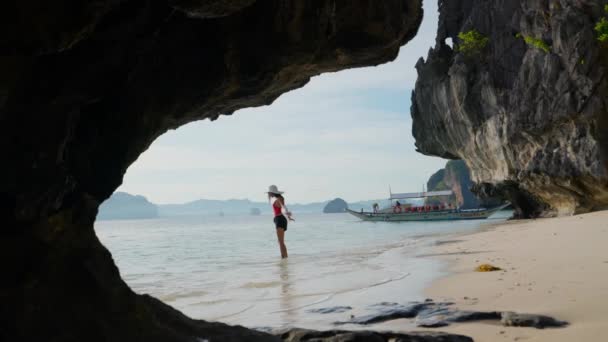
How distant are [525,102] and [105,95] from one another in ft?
96.5

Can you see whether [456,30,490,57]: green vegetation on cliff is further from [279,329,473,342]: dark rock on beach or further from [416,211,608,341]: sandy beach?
[279,329,473,342]: dark rock on beach

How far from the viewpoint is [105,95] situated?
3.67 m

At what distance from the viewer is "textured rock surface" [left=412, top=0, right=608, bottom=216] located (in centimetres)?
2512

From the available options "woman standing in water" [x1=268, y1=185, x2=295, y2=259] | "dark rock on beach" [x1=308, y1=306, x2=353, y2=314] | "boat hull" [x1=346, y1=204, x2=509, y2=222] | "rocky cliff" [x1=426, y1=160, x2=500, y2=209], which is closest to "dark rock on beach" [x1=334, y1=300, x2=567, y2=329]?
"dark rock on beach" [x1=308, y1=306, x2=353, y2=314]

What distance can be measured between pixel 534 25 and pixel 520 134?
5.96 m

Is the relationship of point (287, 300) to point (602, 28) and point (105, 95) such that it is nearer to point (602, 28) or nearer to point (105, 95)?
point (105, 95)

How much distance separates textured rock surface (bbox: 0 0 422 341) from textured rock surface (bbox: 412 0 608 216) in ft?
77.1

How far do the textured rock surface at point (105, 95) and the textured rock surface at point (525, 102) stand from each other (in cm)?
2349

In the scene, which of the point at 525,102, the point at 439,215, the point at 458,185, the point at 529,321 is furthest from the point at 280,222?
the point at 458,185

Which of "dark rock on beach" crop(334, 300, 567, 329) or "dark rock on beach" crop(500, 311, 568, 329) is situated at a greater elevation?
"dark rock on beach" crop(500, 311, 568, 329)

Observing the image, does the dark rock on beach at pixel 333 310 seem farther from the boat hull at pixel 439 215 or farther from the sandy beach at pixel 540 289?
the boat hull at pixel 439 215

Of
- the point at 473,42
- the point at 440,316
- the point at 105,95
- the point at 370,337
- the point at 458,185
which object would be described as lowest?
the point at 440,316

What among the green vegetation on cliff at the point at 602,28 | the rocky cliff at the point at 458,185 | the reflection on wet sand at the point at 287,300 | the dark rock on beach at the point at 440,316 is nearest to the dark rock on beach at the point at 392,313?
the dark rock on beach at the point at 440,316

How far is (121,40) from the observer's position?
3.34 m
